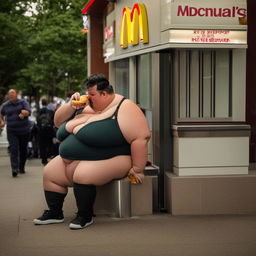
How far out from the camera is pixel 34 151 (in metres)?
17.9

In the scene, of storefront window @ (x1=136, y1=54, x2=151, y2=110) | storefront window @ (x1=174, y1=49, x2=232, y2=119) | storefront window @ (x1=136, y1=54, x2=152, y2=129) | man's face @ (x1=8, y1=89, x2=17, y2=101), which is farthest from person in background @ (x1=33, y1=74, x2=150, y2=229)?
man's face @ (x1=8, y1=89, x2=17, y2=101)

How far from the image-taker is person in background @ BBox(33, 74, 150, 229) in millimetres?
7641

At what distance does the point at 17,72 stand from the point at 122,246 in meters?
29.5

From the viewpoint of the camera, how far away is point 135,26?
1015cm

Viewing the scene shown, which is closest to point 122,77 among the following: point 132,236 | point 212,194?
point 212,194

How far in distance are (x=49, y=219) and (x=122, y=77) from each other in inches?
257

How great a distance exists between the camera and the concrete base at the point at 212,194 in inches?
328

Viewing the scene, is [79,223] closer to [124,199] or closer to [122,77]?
[124,199]

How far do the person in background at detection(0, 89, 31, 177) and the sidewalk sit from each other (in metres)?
4.24

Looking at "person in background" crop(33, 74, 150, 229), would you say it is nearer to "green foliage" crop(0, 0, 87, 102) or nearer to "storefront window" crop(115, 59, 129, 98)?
"storefront window" crop(115, 59, 129, 98)

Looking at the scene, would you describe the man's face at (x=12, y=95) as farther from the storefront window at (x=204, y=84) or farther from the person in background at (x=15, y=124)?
the storefront window at (x=204, y=84)

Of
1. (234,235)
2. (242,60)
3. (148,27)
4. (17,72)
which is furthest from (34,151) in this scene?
(17,72)

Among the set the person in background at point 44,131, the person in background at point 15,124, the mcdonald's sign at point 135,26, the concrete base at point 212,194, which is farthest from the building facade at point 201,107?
the person in background at point 44,131

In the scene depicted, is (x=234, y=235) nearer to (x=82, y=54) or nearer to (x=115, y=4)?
(x=115, y=4)
